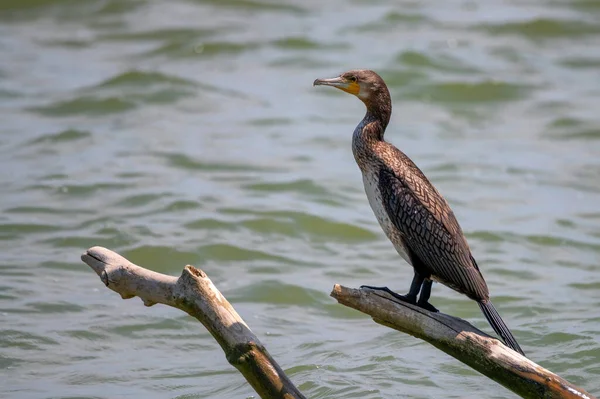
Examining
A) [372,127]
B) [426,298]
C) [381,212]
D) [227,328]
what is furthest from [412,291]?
[227,328]

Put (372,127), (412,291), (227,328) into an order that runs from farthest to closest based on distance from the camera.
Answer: (372,127), (412,291), (227,328)

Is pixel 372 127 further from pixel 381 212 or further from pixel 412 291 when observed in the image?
pixel 412 291

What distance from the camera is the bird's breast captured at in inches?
277

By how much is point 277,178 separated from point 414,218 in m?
7.67

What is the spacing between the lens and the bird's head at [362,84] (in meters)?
7.40

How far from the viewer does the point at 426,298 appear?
22.6 ft

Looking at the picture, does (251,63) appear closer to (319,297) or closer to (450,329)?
(319,297)

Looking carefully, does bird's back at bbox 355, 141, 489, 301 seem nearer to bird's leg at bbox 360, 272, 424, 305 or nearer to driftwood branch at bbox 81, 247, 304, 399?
Answer: bird's leg at bbox 360, 272, 424, 305

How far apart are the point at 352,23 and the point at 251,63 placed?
8.58ft

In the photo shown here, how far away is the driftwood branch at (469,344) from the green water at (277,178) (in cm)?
278

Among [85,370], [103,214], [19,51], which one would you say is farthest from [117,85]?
[85,370]

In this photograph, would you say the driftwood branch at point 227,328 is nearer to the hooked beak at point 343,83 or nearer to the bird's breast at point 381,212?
the bird's breast at point 381,212

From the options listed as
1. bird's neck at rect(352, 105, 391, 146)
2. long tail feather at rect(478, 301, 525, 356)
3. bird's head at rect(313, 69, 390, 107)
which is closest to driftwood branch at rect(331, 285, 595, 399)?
long tail feather at rect(478, 301, 525, 356)

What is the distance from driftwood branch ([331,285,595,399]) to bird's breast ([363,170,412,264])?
2.48ft
